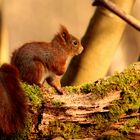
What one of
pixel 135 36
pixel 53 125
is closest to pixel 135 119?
pixel 53 125

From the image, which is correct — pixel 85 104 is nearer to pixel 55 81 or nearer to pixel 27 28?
pixel 55 81

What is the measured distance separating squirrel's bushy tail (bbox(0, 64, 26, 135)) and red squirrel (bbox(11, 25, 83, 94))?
317 mm

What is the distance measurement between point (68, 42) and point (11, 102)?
106 cm

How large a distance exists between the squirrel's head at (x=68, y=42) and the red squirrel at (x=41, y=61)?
2 centimetres

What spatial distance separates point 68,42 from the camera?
3756mm

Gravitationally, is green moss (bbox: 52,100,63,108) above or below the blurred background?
below

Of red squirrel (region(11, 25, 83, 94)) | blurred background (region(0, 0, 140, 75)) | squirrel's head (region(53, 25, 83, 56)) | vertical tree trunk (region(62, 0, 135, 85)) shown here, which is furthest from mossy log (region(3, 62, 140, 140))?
blurred background (region(0, 0, 140, 75))

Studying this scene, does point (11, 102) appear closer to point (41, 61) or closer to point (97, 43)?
point (41, 61)

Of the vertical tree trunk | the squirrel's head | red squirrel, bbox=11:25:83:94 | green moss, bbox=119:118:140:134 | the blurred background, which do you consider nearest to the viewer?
green moss, bbox=119:118:140:134

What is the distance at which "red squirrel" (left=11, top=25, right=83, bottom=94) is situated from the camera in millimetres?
3244

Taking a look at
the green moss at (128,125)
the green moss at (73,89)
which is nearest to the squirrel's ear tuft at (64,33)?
the green moss at (73,89)

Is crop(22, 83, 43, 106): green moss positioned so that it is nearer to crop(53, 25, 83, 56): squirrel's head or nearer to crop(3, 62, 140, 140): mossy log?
crop(3, 62, 140, 140): mossy log

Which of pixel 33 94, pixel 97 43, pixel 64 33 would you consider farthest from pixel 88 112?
pixel 97 43

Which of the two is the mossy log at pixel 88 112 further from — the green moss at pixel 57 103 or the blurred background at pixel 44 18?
the blurred background at pixel 44 18
